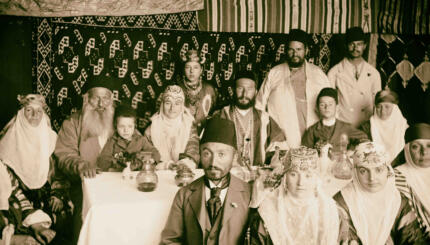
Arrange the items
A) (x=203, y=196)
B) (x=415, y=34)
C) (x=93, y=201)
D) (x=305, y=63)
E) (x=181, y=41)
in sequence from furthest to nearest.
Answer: (x=415, y=34), (x=305, y=63), (x=181, y=41), (x=203, y=196), (x=93, y=201)

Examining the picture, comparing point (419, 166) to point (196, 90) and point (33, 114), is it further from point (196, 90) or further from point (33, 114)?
point (33, 114)

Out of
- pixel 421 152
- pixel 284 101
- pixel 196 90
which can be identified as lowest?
pixel 421 152

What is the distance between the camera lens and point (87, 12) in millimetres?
4379

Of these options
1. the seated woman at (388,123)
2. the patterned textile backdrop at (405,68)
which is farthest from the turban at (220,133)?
the patterned textile backdrop at (405,68)

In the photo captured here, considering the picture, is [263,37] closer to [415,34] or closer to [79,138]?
[415,34]

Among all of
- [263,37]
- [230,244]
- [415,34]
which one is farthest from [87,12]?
[415,34]

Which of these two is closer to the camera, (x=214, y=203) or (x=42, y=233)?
(x=214, y=203)

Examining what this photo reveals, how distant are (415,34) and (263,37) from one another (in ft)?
5.62

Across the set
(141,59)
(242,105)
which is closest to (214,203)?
(242,105)

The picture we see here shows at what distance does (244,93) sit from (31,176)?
200cm

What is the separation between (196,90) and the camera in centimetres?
471

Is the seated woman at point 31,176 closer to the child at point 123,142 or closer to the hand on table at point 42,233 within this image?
the hand on table at point 42,233

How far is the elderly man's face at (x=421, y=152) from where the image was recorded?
13.7ft

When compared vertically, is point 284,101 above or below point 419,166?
above
